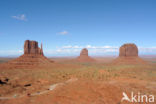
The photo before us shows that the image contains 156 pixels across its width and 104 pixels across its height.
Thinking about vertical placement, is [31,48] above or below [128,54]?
above

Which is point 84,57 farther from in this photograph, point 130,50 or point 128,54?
point 130,50

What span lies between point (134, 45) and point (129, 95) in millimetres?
50144

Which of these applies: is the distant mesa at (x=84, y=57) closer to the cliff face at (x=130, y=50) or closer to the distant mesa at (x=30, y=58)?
the cliff face at (x=130, y=50)

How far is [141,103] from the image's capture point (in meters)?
7.68

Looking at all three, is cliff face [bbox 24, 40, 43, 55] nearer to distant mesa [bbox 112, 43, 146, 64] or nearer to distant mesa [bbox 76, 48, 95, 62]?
distant mesa [bbox 112, 43, 146, 64]

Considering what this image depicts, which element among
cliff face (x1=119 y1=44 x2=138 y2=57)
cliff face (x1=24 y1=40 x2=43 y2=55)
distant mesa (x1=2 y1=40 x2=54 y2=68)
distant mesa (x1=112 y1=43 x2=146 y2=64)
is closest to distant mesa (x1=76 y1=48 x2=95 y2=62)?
distant mesa (x1=112 y1=43 x2=146 y2=64)

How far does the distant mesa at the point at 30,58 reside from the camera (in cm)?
3803

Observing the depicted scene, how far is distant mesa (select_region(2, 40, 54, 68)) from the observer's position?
38031 millimetres

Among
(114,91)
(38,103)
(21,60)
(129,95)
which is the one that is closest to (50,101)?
(38,103)

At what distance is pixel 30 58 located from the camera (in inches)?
1612

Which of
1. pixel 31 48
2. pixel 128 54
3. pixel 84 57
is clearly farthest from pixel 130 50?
pixel 31 48

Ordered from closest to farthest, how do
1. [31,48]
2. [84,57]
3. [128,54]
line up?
[31,48], [128,54], [84,57]

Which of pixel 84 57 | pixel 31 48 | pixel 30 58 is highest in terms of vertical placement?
pixel 31 48

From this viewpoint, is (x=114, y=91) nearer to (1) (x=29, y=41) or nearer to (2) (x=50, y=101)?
(2) (x=50, y=101)
